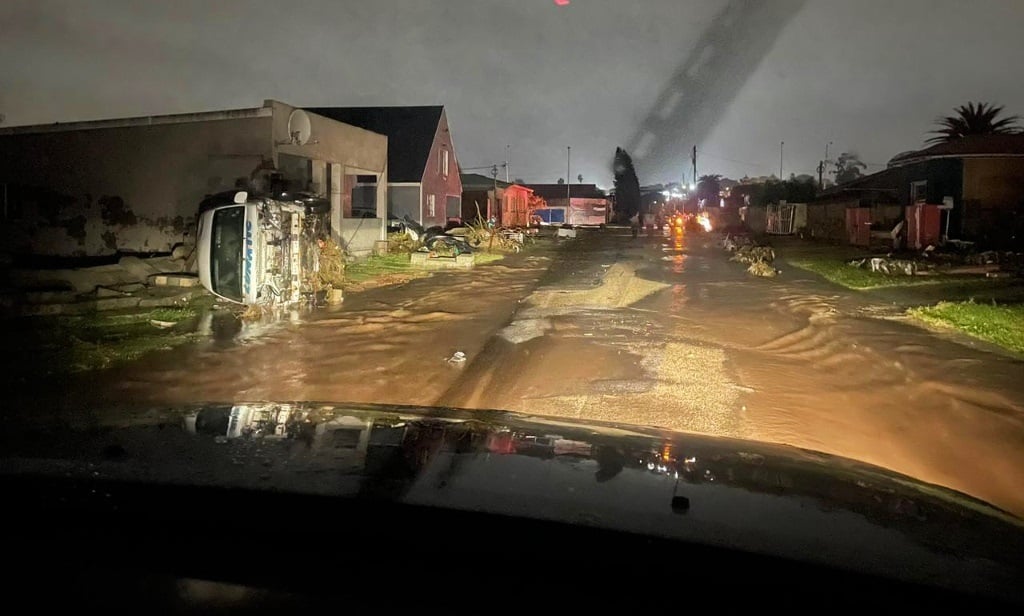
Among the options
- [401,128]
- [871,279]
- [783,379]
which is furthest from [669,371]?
[401,128]

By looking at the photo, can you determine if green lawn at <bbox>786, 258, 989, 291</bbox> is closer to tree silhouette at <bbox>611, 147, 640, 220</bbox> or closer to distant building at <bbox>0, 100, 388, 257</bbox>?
distant building at <bbox>0, 100, 388, 257</bbox>

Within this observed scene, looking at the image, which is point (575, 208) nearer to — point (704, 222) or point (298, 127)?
point (704, 222)

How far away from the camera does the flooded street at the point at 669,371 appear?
26.2 ft

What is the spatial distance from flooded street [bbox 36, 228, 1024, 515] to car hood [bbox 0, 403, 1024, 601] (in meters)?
3.27

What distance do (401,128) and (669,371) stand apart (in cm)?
3463

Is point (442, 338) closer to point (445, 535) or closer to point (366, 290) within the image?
point (366, 290)

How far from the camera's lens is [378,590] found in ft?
7.97

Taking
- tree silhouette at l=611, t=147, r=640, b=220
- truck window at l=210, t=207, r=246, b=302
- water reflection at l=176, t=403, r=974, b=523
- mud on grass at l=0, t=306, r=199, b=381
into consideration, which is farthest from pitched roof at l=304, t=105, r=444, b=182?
tree silhouette at l=611, t=147, r=640, b=220

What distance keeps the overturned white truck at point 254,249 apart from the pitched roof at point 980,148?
1063 inches

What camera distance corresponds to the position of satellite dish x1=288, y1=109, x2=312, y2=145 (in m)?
23.6

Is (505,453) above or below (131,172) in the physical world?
below

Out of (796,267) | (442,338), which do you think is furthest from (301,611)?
(796,267)

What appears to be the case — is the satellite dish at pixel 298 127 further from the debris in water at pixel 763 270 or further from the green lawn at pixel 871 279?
the green lawn at pixel 871 279

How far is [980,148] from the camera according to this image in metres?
33.2
